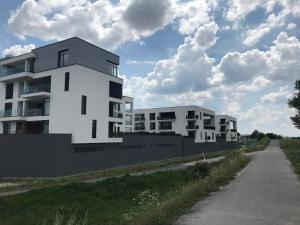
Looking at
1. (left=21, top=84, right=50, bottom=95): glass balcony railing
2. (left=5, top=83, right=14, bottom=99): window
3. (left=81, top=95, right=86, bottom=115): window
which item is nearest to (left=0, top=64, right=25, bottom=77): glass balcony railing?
(left=5, top=83, right=14, bottom=99): window

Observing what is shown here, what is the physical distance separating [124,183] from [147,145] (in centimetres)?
2628

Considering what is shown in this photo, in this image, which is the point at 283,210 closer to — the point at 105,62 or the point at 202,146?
the point at 105,62

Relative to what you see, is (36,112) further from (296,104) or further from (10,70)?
(296,104)

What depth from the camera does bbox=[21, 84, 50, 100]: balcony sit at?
33750 mm

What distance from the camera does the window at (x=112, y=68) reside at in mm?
38675

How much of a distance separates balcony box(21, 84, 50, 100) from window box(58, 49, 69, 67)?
3.01 m

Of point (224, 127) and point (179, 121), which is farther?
point (224, 127)

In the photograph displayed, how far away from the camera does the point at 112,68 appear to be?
3934 cm

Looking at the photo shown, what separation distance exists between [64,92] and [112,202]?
20.7 meters

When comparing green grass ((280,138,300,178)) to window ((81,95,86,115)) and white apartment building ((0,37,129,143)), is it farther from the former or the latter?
window ((81,95,86,115))

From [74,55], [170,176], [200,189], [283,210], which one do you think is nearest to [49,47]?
[74,55]

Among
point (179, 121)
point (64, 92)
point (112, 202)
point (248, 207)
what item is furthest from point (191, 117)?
point (248, 207)

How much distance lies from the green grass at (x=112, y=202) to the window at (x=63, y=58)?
756 inches

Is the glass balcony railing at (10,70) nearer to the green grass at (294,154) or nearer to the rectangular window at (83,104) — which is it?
the rectangular window at (83,104)
